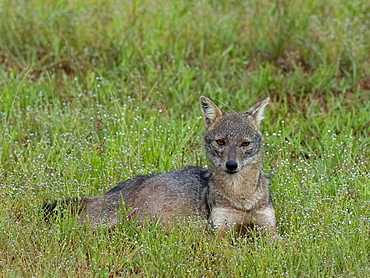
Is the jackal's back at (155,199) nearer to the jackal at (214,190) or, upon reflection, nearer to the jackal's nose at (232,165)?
the jackal at (214,190)

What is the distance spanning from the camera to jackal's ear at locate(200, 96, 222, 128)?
6.42 metres

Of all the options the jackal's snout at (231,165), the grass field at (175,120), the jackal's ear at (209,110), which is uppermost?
the jackal's ear at (209,110)

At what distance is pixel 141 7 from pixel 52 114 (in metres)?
3.89

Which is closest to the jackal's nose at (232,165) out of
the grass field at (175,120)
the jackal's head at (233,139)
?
the jackal's head at (233,139)

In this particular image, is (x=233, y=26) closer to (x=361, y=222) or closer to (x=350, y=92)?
(x=350, y=92)

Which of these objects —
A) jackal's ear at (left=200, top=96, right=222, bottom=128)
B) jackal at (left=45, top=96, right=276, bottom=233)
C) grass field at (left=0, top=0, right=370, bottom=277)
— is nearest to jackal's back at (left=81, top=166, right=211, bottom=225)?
jackal at (left=45, top=96, right=276, bottom=233)

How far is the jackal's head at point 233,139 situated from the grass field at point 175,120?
21.4 inches

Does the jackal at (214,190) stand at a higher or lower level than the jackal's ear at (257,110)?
lower

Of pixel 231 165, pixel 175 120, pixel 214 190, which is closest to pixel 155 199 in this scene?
pixel 214 190

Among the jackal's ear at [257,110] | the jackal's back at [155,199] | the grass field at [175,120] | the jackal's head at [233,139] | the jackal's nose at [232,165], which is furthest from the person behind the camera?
the jackal's ear at [257,110]

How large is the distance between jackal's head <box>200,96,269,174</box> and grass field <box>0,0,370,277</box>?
0.54 metres

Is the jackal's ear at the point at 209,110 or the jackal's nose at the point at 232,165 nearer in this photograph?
the jackal's nose at the point at 232,165

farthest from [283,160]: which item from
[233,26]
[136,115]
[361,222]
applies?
[233,26]

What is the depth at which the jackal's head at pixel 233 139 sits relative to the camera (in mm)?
5934
